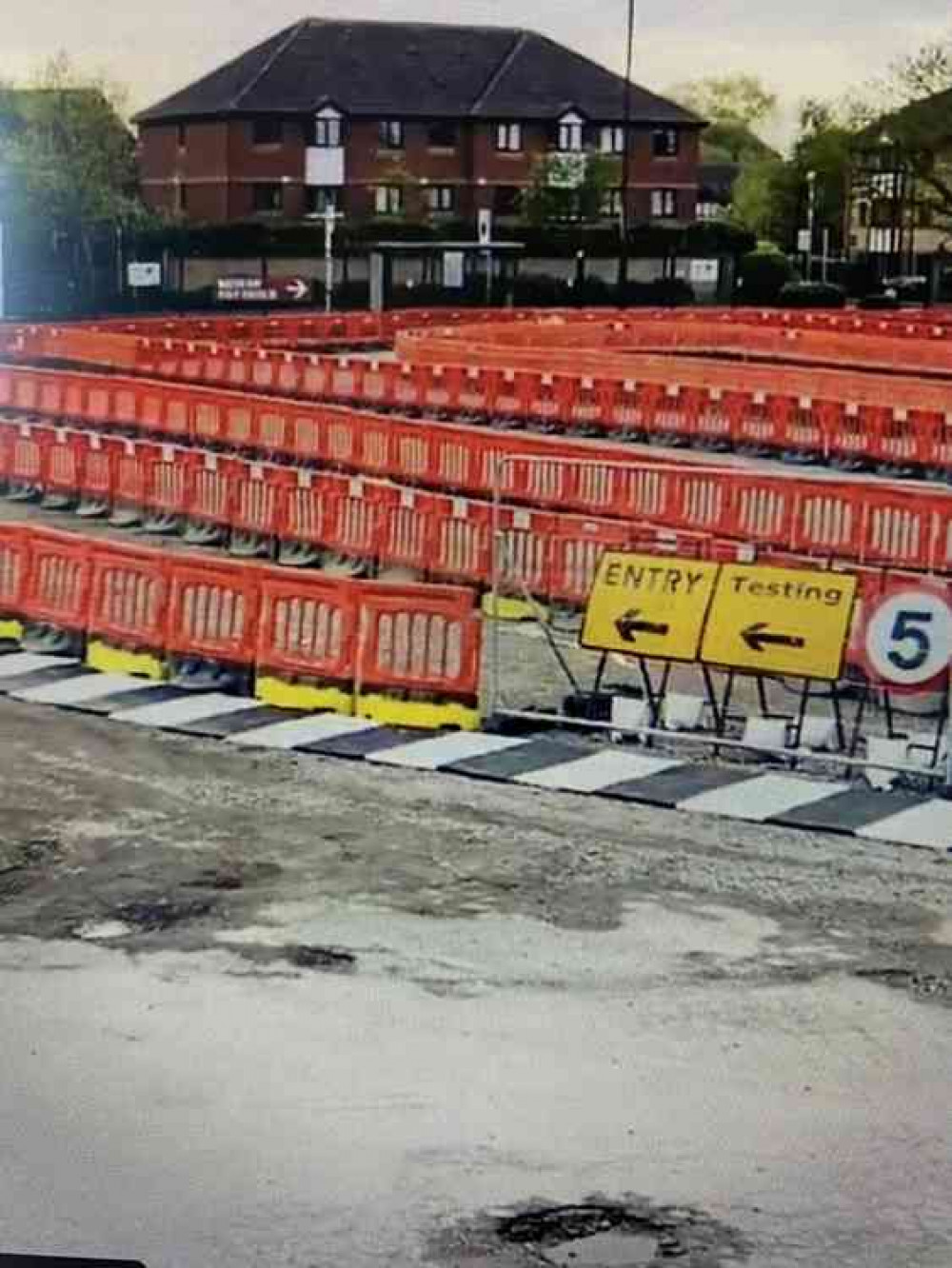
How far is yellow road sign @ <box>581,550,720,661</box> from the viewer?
15383 millimetres

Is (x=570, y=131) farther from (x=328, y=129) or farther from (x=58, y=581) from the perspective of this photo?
(x=58, y=581)

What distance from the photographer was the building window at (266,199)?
103938mm

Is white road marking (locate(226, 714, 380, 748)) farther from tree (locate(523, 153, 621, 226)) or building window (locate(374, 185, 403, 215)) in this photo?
building window (locate(374, 185, 403, 215))

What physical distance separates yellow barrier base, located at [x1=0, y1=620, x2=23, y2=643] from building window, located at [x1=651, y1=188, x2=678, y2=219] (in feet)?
314

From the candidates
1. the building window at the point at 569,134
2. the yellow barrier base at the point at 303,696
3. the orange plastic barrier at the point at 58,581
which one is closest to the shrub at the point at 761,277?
the building window at the point at 569,134

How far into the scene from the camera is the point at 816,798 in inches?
563

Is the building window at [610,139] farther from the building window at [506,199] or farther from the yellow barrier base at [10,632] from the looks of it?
the yellow barrier base at [10,632]

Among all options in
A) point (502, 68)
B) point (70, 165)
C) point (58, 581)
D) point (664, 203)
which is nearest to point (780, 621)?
point (58, 581)

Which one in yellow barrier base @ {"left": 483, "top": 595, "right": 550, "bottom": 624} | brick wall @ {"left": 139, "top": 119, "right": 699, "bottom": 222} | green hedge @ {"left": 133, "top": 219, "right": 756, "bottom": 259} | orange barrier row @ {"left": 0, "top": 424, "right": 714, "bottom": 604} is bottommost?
yellow barrier base @ {"left": 483, "top": 595, "right": 550, "bottom": 624}

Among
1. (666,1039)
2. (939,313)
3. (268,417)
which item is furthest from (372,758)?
(939,313)

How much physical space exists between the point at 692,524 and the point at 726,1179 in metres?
14.8

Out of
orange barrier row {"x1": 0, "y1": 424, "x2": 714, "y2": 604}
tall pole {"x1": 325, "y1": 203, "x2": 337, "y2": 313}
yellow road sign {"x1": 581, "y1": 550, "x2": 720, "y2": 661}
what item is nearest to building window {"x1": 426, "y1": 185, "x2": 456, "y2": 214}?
tall pole {"x1": 325, "y1": 203, "x2": 337, "y2": 313}

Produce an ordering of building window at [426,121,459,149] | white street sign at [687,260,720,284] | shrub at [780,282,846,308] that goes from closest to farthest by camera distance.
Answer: shrub at [780,282,846,308], white street sign at [687,260,720,284], building window at [426,121,459,149]

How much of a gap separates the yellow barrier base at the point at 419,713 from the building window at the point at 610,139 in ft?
321
